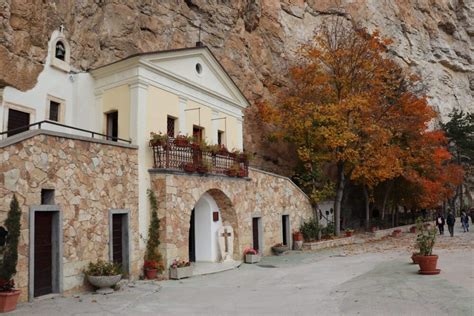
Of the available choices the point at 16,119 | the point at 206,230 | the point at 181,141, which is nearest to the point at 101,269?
the point at 181,141

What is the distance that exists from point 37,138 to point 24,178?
1.10 metres

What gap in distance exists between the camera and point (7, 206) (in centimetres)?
977

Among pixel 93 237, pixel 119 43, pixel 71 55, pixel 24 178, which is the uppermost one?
pixel 119 43

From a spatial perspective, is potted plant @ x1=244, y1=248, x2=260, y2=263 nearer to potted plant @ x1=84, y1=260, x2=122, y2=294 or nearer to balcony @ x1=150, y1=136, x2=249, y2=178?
balcony @ x1=150, y1=136, x2=249, y2=178

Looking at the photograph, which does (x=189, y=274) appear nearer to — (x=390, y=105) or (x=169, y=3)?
(x=169, y=3)

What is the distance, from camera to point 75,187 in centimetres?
1184

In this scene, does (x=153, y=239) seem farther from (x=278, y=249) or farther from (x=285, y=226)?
(x=285, y=226)

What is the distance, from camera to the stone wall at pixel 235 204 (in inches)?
573

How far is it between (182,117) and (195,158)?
208 centimetres

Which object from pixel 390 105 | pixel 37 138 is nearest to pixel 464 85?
pixel 390 105

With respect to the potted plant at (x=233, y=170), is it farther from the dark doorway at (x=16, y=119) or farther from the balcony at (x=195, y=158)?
the dark doorway at (x=16, y=119)

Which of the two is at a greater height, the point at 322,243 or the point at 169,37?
the point at 169,37

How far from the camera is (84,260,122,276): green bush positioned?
11750mm

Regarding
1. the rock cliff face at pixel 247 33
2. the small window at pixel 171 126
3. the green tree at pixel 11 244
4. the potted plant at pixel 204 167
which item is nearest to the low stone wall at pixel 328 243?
the rock cliff face at pixel 247 33
